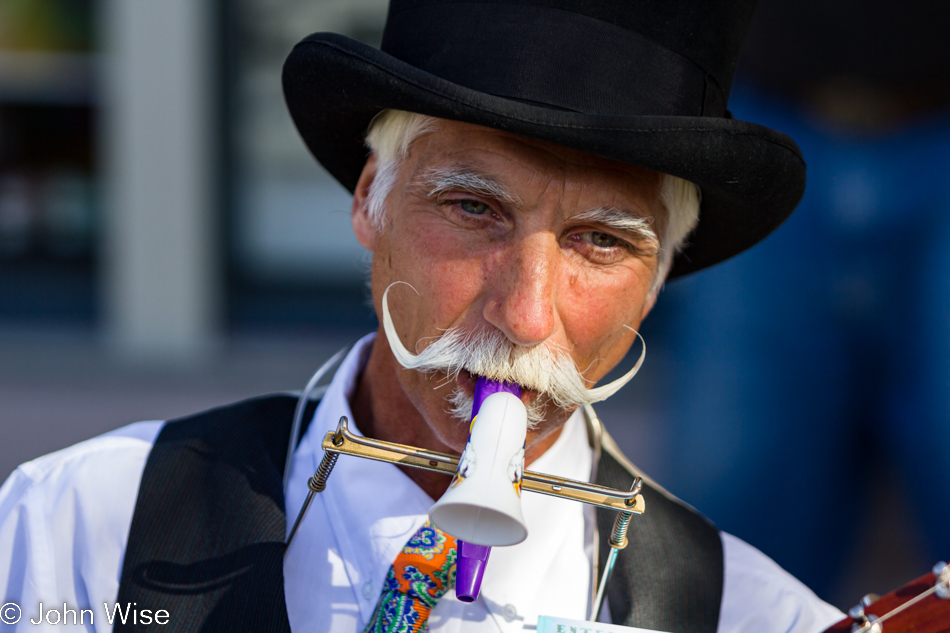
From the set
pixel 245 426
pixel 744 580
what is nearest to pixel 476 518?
pixel 245 426

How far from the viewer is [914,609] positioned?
122 centimetres

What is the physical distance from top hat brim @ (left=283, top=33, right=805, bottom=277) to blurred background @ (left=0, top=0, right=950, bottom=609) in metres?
1.87

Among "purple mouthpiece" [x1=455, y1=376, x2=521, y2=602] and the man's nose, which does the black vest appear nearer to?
A: "purple mouthpiece" [x1=455, y1=376, x2=521, y2=602]

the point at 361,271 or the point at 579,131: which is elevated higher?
the point at 361,271

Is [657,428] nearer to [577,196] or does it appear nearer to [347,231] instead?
[347,231]

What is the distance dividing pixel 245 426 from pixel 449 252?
61 centimetres

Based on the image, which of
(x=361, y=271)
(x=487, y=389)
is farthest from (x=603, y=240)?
(x=361, y=271)

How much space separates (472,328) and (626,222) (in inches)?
12.9

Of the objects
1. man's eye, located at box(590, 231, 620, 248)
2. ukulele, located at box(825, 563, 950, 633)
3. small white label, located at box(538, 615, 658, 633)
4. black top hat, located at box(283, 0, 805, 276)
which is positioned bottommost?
small white label, located at box(538, 615, 658, 633)

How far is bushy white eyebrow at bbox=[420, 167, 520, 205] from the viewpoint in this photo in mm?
1452

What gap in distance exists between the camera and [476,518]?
1111mm

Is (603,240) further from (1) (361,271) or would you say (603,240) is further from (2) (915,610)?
(1) (361,271)

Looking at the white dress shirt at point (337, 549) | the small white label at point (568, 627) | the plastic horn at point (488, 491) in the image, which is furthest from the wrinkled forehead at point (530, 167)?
the small white label at point (568, 627)

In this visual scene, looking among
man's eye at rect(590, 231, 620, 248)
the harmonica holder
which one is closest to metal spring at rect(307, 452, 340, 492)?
the harmonica holder
